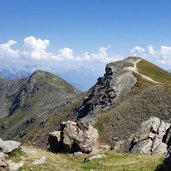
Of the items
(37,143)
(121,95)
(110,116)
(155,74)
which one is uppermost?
(155,74)

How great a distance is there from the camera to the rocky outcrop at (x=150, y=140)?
48.1 metres

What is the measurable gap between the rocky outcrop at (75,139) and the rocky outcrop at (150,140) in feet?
13.6

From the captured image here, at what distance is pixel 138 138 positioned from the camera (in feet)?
176

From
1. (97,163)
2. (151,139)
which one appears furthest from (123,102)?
(97,163)

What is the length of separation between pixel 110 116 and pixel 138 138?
5317 centimetres

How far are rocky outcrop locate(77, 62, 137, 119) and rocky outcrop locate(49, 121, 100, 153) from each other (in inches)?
2706

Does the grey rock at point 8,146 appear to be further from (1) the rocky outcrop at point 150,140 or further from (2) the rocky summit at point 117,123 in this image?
(1) the rocky outcrop at point 150,140

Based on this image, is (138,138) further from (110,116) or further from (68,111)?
(68,111)

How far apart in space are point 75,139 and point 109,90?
81.9 metres

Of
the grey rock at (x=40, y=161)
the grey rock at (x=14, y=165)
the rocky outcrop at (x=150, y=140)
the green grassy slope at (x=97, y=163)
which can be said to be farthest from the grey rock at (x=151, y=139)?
the grey rock at (x=14, y=165)

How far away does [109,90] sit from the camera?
135125 mm

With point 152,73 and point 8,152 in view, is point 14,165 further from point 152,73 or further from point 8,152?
point 152,73

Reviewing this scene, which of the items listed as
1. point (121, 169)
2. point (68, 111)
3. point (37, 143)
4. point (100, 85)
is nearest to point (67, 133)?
point (121, 169)

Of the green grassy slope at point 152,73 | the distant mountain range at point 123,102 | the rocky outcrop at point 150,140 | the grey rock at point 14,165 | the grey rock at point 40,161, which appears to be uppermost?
the green grassy slope at point 152,73
